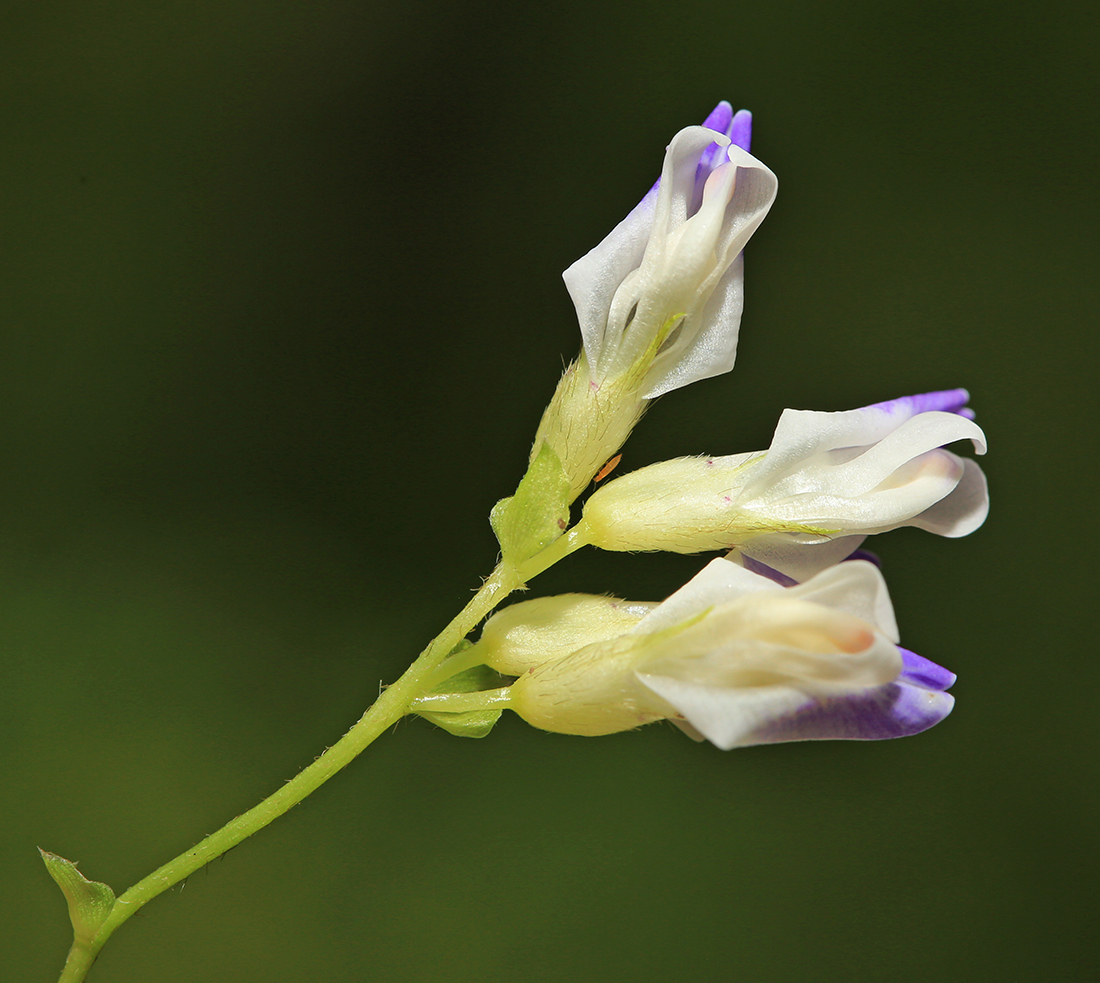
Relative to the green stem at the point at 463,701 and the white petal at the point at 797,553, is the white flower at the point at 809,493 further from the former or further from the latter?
the green stem at the point at 463,701

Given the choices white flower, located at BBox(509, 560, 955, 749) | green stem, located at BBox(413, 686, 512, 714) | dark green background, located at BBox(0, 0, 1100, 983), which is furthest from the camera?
dark green background, located at BBox(0, 0, 1100, 983)

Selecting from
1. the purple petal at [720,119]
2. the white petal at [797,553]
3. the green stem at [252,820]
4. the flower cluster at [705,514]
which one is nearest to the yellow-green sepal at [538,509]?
the flower cluster at [705,514]

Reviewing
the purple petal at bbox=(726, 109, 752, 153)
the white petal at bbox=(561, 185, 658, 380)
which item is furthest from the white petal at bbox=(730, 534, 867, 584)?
the purple petal at bbox=(726, 109, 752, 153)

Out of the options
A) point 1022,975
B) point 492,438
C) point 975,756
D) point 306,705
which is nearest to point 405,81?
point 492,438

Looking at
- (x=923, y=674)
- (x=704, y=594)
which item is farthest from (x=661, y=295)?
(x=923, y=674)

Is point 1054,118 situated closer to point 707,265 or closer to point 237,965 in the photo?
point 707,265

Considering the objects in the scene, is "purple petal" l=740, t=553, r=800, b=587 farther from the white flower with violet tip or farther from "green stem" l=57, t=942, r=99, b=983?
"green stem" l=57, t=942, r=99, b=983
